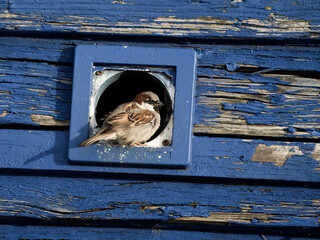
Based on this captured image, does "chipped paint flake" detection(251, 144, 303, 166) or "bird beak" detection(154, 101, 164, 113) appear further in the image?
"bird beak" detection(154, 101, 164, 113)

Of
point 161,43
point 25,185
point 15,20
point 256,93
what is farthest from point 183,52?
point 25,185

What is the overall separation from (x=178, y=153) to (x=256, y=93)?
56 centimetres

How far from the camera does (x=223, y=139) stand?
2.57 m

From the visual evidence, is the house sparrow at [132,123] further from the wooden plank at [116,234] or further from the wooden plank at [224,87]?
the wooden plank at [116,234]

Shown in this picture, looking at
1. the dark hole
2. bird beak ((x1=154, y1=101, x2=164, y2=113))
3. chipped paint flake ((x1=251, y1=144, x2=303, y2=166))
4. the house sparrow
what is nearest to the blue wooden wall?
chipped paint flake ((x1=251, y1=144, x2=303, y2=166))

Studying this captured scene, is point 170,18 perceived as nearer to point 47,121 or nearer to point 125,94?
point 47,121

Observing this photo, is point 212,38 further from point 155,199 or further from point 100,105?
point 100,105

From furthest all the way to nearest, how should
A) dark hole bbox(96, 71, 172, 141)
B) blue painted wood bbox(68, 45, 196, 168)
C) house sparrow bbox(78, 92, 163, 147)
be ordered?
dark hole bbox(96, 71, 172, 141), house sparrow bbox(78, 92, 163, 147), blue painted wood bbox(68, 45, 196, 168)

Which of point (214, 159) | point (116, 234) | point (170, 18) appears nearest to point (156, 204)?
point (116, 234)

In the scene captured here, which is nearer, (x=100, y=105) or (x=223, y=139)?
(x=223, y=139)

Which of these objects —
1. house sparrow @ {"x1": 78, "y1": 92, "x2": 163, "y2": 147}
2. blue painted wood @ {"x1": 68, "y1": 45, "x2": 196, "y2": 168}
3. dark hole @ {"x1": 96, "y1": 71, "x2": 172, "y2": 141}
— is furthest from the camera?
dark hole @ {"x1": 96, "y1": 71, "x2": 172, "y2": 141}

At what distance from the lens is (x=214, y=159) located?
256 cm

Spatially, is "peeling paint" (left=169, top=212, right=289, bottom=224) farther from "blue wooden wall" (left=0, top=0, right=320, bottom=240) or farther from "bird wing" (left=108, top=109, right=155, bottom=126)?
"bird wing" (left=108, top=109, right=155, bottom=126)

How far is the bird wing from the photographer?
3047 millimetres
